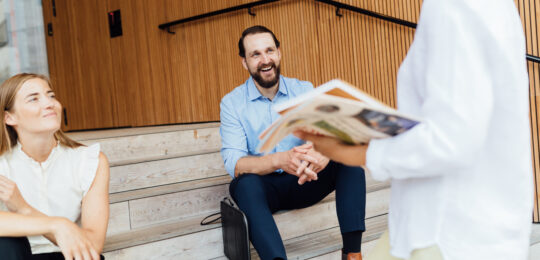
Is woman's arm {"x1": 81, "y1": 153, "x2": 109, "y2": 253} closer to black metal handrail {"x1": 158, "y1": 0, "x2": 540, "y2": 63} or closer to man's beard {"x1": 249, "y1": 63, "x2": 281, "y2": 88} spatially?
man's beard {"x1": 249, "y1": 63, "x2": 281, "y2": 88}

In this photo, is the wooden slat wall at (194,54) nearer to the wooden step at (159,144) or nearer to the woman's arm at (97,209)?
Result: the wooden step at (159,144)

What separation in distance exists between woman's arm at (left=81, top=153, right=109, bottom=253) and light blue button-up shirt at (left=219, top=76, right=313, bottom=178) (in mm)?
635

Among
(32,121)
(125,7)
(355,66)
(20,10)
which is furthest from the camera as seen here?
(125,7)

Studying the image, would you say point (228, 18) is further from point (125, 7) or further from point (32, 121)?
point (32, 121)

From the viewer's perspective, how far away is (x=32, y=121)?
4.92 ft

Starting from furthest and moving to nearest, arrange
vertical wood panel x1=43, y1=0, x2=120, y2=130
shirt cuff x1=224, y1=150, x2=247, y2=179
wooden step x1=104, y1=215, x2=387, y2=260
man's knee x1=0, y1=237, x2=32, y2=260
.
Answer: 1. vertical wood panel x1=43, y1=0, x2=120, y2=130
2. shirt cuff x1=224, y1=150, x2=247, y2=179
3. wooden step x1=104, y1=215, x2=387, y2=260
4. man's knee x1=0, y1=237, x2=32, y2=260

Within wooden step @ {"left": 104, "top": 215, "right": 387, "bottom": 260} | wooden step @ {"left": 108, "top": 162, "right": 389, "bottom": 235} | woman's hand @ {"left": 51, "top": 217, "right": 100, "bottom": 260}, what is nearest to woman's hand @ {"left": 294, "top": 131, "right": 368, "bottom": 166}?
woman's hand @ {"left": 51, "top": 217, "right": 100, "bottom": 260}

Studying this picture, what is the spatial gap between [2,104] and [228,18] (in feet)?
8.09

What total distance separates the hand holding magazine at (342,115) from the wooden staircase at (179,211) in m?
1.35

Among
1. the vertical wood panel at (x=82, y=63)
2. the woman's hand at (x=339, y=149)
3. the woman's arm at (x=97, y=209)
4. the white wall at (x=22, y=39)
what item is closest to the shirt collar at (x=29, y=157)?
the woman's arm at (x=97, y=209)

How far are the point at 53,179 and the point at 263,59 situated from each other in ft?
3.51

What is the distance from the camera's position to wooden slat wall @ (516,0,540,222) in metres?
2.36

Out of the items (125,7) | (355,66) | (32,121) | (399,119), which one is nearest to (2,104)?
(32,121)

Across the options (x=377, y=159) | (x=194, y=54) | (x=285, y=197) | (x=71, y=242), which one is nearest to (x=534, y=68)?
(x=285, y=197)
